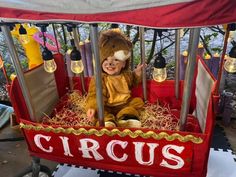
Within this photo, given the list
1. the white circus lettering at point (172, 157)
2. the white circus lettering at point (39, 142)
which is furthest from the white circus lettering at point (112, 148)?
the white circus lettering at point (39, 142)

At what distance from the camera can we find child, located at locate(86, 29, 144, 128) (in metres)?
1.11

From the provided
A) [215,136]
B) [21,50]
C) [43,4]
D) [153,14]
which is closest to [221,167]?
→ [215,136]

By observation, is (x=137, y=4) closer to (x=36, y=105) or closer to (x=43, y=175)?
(x=36, y=105)

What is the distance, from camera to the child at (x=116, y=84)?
1108 mm

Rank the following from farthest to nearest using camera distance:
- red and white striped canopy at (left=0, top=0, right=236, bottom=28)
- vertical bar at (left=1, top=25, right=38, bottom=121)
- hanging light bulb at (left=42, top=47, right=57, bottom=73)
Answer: hanging light bulb at (left=42, top=47, right=57, bottom=73) < vertical bar at (left=1, top=25, right=38, bottom=121) < red and white striped canopy at (left=0, top=0, right=236, bottom=28)

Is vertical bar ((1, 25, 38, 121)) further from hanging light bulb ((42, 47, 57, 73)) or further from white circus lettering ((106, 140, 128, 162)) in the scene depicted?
white circus lettering ((106, 140, 128, 162))

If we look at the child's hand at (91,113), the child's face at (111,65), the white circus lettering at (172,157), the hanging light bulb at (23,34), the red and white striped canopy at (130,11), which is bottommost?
the white circus lettering at (172,157)

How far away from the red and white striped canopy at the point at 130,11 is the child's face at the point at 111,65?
547mm

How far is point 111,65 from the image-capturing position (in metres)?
1.17

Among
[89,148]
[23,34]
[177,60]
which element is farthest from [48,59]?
[177,60]

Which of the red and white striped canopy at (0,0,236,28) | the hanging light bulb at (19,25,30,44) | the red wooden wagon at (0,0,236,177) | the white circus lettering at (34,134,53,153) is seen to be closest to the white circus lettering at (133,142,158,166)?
the red wooden wagon at (0,0,236,177)

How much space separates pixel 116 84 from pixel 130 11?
0.66 meters

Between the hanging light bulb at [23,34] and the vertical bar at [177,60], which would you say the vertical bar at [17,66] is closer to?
the hanging light bulb at [23,34]

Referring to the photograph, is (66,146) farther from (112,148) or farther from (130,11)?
(130,11)
